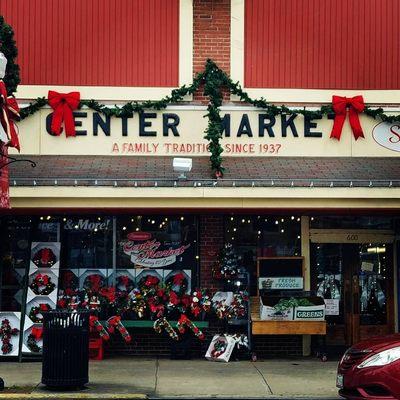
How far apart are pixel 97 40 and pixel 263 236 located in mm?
4922

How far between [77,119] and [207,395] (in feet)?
21.1

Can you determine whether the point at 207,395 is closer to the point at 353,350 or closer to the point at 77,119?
the point at 353,350

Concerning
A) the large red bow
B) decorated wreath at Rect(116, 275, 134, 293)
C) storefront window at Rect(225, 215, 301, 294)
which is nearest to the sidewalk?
decorated wreath at Rect(116, 275, 134, 293)

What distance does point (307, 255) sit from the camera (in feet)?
49.6

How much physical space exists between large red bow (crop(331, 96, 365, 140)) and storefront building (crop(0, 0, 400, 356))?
0.16 metres

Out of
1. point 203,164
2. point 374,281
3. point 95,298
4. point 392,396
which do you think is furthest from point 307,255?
point 392,396

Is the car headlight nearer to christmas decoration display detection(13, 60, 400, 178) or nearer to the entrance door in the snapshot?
the entrance door

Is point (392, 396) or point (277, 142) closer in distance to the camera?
point (392, 396)

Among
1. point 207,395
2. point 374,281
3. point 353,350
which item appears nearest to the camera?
point 353,350

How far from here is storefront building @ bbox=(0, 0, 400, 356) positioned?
48.9ft

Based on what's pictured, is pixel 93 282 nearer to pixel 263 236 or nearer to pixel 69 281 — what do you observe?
pixel 69 281

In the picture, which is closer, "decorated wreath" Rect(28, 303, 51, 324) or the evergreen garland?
the evergreen garland

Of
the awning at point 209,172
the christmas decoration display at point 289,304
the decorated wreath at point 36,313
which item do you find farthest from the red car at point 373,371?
the decorated wreath at point 36,313

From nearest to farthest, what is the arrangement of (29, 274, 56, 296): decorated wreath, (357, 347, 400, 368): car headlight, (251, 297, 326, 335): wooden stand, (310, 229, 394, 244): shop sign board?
(357, 347, 400, 368): car headlight → (251, 297, 326, 335): wooden stand → (29, 274, 56, 296): decorated wreath → (310, 229, 394, 244): shop sign board
